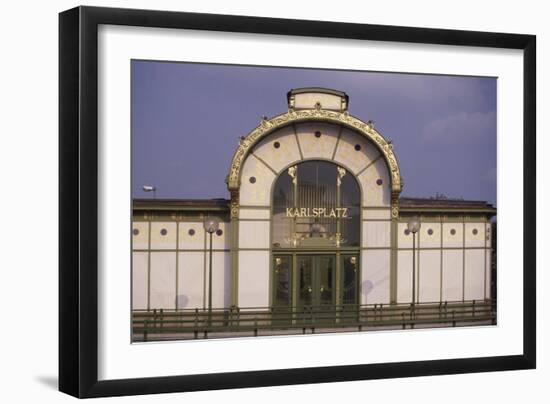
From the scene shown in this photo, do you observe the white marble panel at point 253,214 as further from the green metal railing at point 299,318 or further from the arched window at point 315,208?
the green metal railing at point 299,318

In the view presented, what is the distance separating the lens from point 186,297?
12547 mm

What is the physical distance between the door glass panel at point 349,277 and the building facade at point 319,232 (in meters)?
0.01

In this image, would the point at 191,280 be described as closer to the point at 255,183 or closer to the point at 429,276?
the point at 255,183

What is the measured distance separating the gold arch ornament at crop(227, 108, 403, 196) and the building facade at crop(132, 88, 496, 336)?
0.01 meters

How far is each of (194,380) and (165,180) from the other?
97.8 inches

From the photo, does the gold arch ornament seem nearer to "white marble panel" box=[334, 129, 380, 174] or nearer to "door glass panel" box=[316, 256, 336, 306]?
"white marble panel" box=[334, 129, 380, 174]

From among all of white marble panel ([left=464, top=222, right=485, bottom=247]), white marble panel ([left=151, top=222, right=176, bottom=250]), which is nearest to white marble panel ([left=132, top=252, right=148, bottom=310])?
white marble panel ([left=151, top=222, right=176, bottom=250])

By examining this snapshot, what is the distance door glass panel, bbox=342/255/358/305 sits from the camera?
13.5 metres

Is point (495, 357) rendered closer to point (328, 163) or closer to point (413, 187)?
point (413, 187)

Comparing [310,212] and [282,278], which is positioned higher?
[310,212]

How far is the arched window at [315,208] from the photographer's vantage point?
1330cm

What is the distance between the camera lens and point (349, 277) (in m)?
13.5

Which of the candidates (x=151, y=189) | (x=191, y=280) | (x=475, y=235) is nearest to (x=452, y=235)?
(x=475, y=235)

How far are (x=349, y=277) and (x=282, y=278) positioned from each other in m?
0.94
